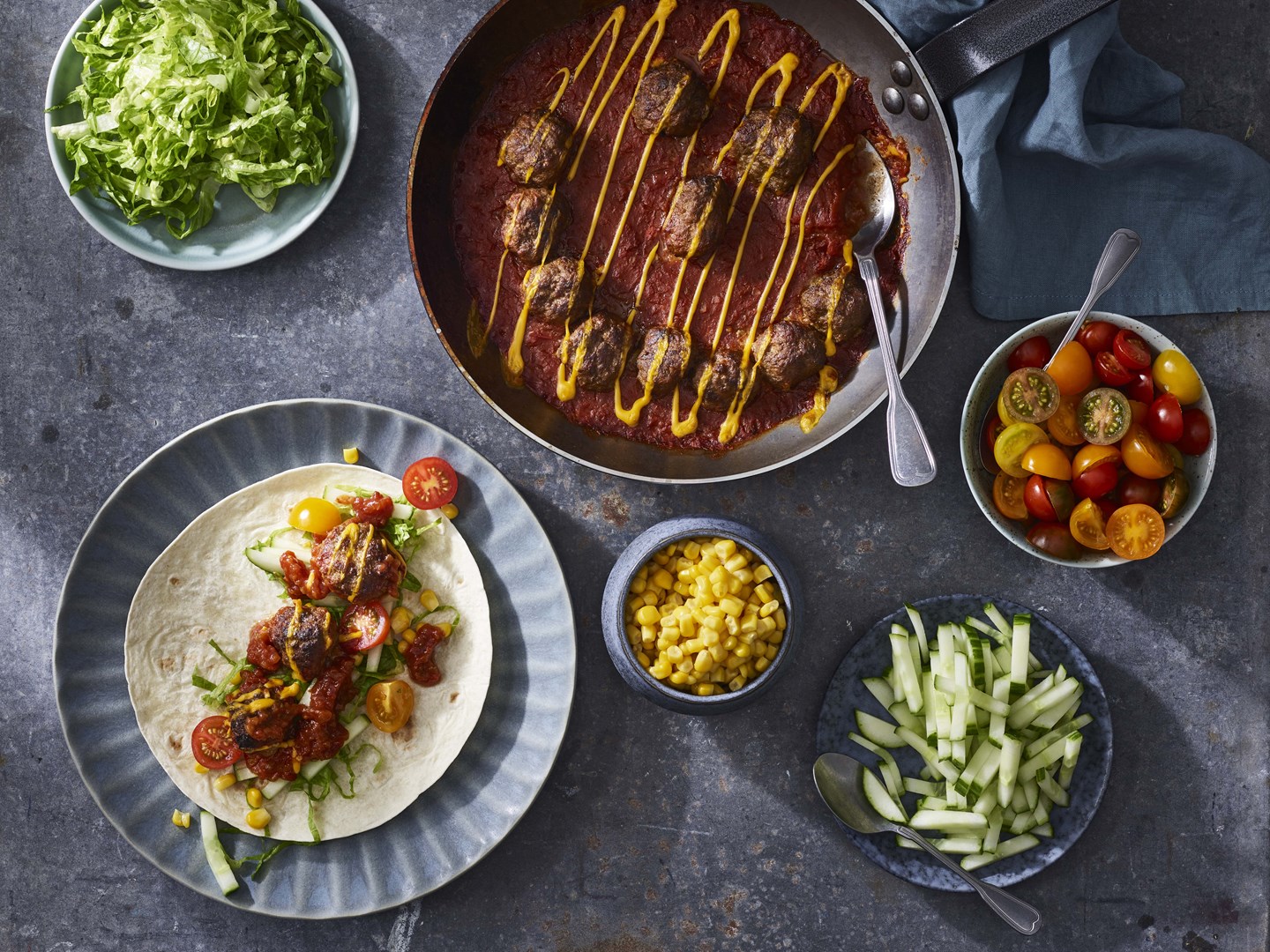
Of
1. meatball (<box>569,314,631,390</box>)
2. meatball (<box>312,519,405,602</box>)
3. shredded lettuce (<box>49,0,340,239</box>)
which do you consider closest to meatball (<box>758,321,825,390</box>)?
meatball (<box>569,314,631,390</box>)

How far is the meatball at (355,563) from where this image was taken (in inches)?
128

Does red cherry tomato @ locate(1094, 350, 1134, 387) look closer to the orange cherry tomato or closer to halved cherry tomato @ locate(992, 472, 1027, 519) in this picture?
the orange cherry tomato

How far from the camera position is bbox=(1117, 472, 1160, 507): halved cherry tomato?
132 inches

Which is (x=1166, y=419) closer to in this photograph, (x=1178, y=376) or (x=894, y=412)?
(x=1178, y=376)

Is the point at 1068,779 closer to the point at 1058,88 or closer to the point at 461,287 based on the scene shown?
the point at 1058,88

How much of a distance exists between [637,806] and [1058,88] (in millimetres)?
3200

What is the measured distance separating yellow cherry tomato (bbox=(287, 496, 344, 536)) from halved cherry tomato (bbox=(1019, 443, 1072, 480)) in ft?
8.63

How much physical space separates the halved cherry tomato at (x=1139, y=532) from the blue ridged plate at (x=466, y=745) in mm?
2118

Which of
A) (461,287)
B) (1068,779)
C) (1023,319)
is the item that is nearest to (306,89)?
(461,287)

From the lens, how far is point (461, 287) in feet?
11.3

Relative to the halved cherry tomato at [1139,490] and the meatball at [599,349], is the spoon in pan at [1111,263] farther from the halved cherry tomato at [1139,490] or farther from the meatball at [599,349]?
the meatball at [599,349]

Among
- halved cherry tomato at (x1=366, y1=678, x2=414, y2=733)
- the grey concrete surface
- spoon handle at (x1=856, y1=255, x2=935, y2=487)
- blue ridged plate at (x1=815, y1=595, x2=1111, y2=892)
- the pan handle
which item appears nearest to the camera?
the pan handle

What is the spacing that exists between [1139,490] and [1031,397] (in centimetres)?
57

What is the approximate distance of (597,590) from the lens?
3.60 metres
